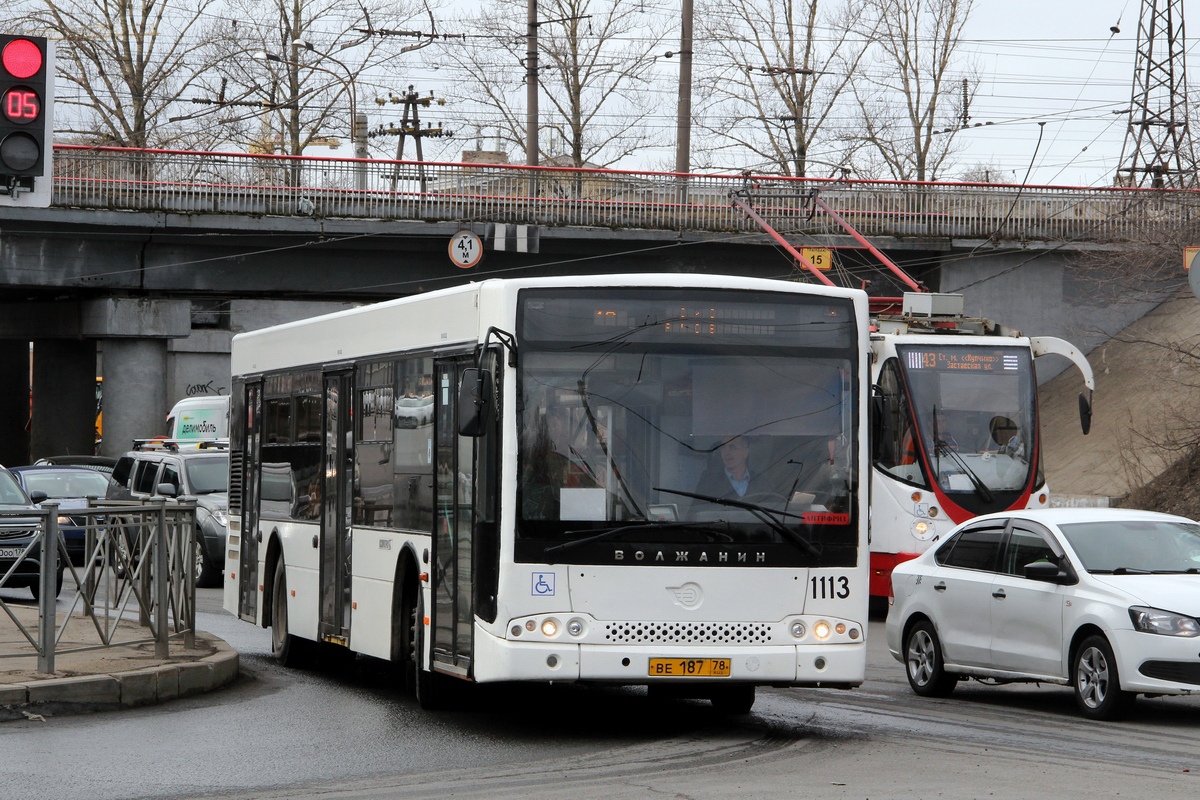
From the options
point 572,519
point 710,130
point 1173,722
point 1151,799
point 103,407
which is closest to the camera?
point 1151,799

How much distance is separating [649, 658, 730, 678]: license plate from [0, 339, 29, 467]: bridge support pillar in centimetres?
4797

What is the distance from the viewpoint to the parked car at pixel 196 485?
24.1 metres

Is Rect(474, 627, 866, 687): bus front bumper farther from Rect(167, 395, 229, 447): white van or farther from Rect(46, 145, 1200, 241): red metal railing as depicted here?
Rect(167, 395, 229, 447): white van

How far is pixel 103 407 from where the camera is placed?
41.9 metres

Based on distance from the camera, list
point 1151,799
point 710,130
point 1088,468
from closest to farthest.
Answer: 1. point 1151,799
2. point 1088,468
3. point 710,130

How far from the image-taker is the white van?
3981 cm

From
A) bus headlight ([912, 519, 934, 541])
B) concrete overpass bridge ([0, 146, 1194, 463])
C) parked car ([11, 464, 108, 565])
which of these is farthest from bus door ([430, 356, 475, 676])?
concrete overpass bridge ([0, 146, 1194, 463])

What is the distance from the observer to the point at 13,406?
54.9m

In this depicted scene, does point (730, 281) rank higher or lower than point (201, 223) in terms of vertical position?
lower

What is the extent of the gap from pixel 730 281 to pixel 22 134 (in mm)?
4502

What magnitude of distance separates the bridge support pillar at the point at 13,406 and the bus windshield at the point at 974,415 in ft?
132

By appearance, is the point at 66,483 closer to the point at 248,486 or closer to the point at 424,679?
the point at 248,486

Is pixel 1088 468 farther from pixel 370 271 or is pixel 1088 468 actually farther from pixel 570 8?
pixel 570 8

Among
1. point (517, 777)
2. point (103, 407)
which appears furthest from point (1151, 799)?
point (103, 407)
